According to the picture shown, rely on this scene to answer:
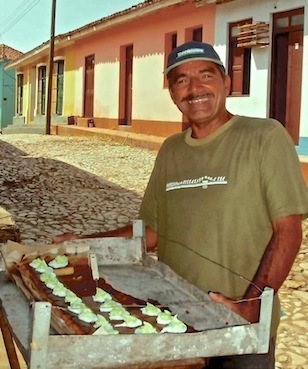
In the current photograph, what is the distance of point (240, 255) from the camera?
2053 mm

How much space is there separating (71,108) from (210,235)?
20412 mm

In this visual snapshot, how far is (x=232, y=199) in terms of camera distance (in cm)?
204

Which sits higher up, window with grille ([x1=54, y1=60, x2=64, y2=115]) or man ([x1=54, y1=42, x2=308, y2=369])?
window with grille ([x1=54, y1=60, x2=64, y2=115])

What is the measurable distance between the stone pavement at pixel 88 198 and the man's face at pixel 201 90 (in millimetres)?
1848

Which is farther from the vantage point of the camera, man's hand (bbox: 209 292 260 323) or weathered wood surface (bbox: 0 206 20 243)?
weathered wood surface (bbox: 0 206 20 243)

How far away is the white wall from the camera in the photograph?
9.88 metres

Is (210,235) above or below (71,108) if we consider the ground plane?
below

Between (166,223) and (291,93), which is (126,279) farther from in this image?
(291,93)

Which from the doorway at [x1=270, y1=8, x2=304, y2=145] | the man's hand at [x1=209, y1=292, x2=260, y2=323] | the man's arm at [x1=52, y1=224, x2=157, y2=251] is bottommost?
the man's hand at [x1=209, y1=292, x2=260, y2=323]

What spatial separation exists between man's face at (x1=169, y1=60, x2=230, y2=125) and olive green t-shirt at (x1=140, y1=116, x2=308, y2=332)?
0.25 feet

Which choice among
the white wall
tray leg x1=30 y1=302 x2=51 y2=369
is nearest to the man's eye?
tray leg x1=30 y1=302 x2=51 y2=369

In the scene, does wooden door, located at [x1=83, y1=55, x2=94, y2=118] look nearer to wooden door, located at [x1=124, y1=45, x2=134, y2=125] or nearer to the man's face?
wooden door, located at [x1=124, y1=45, x2=134, y2=125]

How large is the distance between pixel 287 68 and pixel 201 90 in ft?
29.7

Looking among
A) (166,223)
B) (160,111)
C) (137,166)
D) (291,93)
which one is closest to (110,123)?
(160,111)
